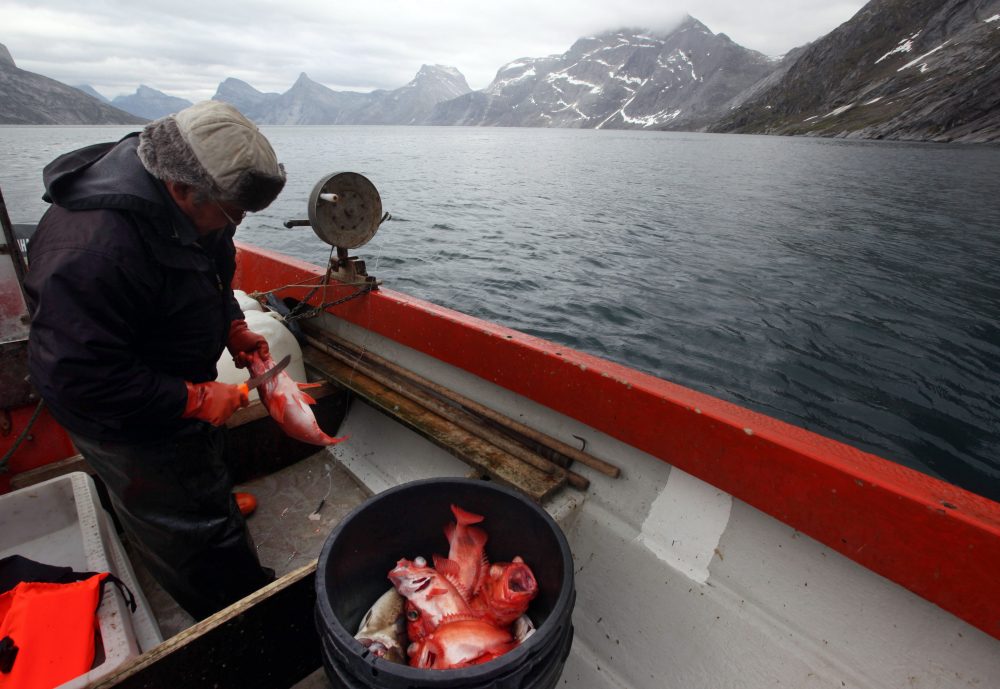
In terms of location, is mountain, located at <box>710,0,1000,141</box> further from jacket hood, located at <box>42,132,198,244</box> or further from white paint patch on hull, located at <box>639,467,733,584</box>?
jacket hood, located at <box>42,132,198,244</box>

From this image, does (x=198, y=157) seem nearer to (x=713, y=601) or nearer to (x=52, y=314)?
(x=52, y=314)

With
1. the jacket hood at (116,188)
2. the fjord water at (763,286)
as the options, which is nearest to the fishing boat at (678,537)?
the jacket hood at (116,188)

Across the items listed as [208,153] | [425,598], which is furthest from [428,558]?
[208,153]

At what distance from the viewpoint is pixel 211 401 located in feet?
6.49

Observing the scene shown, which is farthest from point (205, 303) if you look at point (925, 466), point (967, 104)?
point (967, 104)

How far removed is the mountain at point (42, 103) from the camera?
159 meters

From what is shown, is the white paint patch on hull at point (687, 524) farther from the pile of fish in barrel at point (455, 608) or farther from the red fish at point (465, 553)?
the red fish at point (465, 553)

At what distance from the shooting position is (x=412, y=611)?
76.6 inches

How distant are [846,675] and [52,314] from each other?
2.97 m

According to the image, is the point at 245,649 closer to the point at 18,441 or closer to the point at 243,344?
the point at 243,344

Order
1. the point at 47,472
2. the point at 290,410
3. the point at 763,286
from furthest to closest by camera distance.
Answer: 1. the point at 763,286
2. the point at 47,472
3. the point at 290,410

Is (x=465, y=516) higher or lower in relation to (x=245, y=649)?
higher

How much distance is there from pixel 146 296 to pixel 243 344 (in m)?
1.05

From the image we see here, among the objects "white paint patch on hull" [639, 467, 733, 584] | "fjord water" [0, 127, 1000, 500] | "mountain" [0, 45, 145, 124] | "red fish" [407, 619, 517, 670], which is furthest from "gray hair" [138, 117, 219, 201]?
"mountain" [0, 45, 145, 124]
